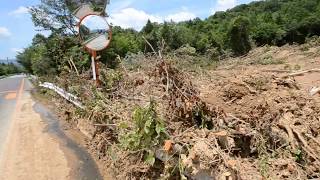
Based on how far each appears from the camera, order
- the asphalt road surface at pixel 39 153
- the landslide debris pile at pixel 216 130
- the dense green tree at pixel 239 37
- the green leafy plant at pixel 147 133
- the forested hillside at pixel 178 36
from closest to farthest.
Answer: the landslide debris pile at pixel 216 130 < the green leafy plant at pixel 147 133 < the asphalt road surface at pixel 39 153 < the forested hillside at pixel 178 36 < the dense green tree at pixel 239 37

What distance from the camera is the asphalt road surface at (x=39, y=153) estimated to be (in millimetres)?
7348

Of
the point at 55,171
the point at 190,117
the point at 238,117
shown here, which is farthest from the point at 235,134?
the point at 55,171

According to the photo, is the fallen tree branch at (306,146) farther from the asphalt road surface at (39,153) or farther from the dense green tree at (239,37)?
the dense green tree at (239,37)

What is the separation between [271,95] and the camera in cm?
662

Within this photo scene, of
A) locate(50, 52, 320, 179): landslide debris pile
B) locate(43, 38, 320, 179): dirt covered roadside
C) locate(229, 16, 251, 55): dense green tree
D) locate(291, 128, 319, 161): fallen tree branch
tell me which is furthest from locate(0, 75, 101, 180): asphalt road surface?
locate(229, 16, 251, 55): dense green tree

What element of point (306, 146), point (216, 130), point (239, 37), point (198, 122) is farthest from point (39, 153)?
point (239, 37)

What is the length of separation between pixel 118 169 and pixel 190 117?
1720 millimetres

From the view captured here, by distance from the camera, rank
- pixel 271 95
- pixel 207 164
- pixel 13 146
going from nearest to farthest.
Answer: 1. pixel 207 164
2. pixel 271 95
3. pixel 13 146

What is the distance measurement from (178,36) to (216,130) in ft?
79.5

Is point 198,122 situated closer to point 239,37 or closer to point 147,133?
point 147,133

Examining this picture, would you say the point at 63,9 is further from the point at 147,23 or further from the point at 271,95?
the point at 271,95

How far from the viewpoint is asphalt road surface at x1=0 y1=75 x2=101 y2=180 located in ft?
24.1

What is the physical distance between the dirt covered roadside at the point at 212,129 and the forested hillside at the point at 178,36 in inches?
149

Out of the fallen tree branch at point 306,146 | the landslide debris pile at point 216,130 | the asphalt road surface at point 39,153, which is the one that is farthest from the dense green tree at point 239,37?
the fallen tree branch at point 306,146
